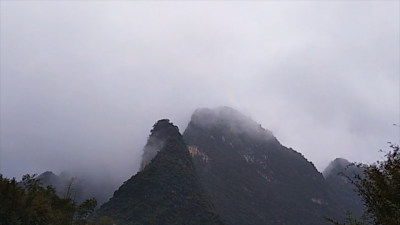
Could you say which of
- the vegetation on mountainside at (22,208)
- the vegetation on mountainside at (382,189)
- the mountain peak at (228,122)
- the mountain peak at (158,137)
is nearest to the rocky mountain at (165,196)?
the mountain peak at (158,137)

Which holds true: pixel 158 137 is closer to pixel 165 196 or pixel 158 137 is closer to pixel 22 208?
pixel 165 196

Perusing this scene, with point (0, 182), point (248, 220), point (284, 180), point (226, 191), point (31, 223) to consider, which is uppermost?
point (284, 180)

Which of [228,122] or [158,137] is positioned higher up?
[228,122]

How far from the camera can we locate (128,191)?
8525 centimetres

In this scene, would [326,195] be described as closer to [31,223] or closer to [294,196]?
[294,196]

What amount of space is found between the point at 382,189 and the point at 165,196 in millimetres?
76546

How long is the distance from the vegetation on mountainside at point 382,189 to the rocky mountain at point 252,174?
9562cm

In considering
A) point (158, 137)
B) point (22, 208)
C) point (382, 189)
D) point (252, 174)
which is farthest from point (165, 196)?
point (382, 189)

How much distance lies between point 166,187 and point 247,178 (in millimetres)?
56315

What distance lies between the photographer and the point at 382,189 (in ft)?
31.5

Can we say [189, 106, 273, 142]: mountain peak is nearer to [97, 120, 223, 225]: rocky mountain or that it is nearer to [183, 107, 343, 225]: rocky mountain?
[183, 107, 343, 225]: rocky mountain

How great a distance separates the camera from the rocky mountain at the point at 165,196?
75.8m

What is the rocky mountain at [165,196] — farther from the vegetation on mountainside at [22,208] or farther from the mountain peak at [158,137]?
the vegetation on mountainside at [22,208]


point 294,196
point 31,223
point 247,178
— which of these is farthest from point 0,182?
point 294,196
